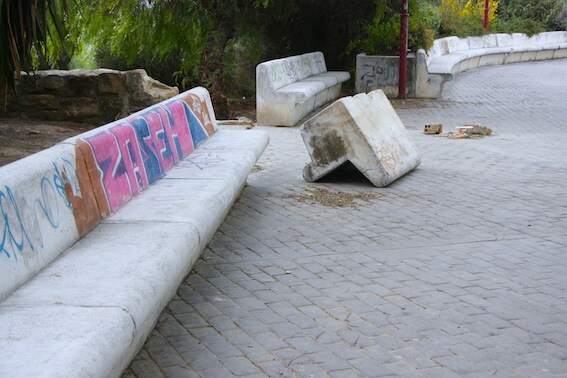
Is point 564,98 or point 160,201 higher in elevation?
point 160,201

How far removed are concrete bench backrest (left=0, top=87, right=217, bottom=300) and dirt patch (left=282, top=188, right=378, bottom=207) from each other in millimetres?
1400

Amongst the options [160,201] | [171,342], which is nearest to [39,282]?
[171,342]

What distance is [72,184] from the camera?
419 cm

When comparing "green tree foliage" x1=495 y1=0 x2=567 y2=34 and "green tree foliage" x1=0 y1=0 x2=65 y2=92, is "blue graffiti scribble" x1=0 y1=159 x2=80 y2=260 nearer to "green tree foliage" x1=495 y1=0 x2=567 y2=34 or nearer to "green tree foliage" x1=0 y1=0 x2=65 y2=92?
"green tree foliage" x1=0 y1=0 x2=65 y2=92

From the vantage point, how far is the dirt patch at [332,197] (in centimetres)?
710

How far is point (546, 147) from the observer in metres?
10.1

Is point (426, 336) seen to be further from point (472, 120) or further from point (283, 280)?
point (472, 120)

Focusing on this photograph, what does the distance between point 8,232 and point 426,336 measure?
2.12m

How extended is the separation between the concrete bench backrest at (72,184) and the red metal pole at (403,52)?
9.80m

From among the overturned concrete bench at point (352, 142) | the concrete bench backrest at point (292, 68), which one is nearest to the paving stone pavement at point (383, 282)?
the overturned concrete bench at point (352, 142)

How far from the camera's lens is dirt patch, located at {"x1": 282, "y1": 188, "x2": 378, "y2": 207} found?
7098 mm

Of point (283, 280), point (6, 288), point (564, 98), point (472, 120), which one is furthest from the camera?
point (564, 98)

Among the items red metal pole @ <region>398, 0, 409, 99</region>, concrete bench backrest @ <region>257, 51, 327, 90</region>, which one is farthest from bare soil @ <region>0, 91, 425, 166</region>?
red metal pole @ <region>398, 0, 409, 99</region>

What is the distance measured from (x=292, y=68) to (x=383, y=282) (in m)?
9.33
